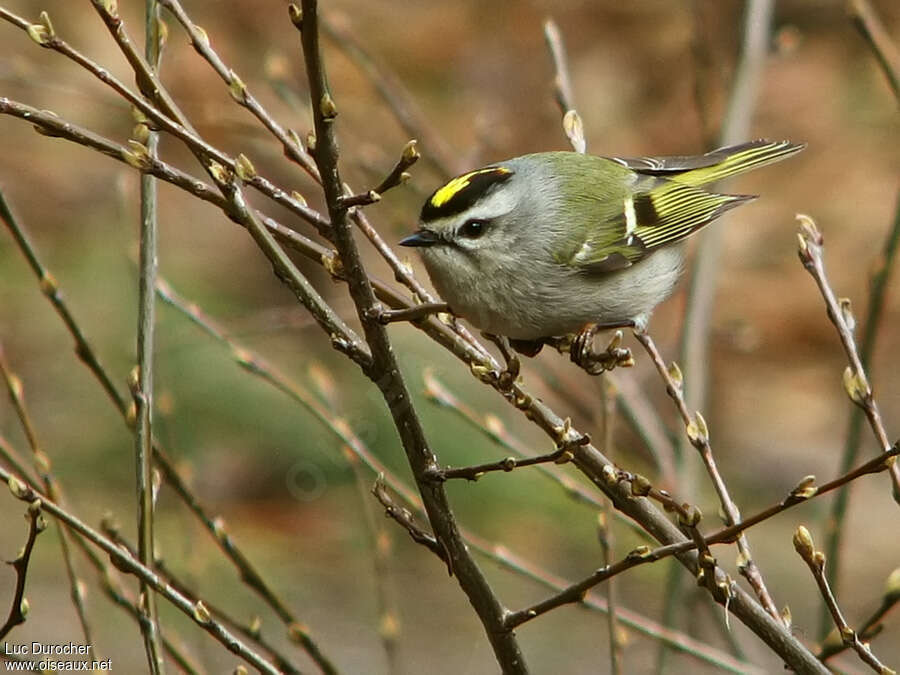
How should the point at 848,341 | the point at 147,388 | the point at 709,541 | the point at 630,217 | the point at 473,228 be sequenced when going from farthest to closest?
the point at 630,217 → the point at 473,228 → the point at 147,388 → the point at 848,341 → the point at 709,541

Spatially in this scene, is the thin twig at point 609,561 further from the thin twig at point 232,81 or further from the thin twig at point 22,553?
the thin twig at point 22,553

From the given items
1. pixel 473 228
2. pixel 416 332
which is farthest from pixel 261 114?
pixel 416 332

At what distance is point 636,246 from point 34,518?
180cm

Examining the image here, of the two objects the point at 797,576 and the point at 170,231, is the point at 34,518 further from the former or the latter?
the point at 170,231

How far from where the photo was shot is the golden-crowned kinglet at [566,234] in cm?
273

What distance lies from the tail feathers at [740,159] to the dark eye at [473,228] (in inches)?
39.7

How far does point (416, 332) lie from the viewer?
7637 mm

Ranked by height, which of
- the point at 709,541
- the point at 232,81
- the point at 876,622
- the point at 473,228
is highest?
the point at 473,228

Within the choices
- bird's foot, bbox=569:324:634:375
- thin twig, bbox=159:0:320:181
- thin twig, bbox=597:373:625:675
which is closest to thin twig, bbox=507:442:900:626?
thin twig, bbox=597:373:625:675

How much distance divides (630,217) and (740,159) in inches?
18.8

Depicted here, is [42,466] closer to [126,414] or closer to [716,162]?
[126,414]

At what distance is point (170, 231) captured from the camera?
9.11 metres

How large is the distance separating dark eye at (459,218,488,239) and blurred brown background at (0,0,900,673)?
92cm

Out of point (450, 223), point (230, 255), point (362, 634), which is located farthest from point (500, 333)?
point (230, 255)
